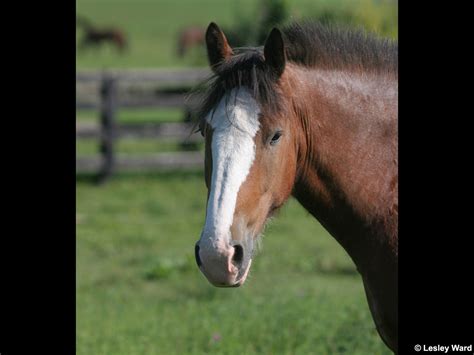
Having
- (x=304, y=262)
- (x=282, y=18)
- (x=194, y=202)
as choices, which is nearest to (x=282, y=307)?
(x=304, y=262)

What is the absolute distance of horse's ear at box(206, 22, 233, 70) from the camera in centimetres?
428

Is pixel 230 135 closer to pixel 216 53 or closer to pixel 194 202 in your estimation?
pixel 216 53

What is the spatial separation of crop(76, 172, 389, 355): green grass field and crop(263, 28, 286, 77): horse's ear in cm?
75

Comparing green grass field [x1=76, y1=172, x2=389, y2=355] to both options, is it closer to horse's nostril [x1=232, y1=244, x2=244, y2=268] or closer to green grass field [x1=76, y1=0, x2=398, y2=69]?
horse's nostril [x1=232, y1=244, x2=244, y2=268]

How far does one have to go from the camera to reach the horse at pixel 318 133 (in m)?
3.92

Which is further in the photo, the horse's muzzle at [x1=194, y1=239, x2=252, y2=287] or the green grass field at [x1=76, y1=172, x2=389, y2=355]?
the green grass field at [x1=76, y1=172, x2=389, y2=355]

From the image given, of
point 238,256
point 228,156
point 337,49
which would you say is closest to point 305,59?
point 337,49

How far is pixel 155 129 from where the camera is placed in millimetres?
15352

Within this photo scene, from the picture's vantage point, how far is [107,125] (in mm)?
14898

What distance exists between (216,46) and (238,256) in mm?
1136

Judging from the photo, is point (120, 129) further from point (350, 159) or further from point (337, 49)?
point (350, 159)

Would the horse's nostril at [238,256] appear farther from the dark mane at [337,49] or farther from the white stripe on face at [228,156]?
the dark mane at [337,49]
